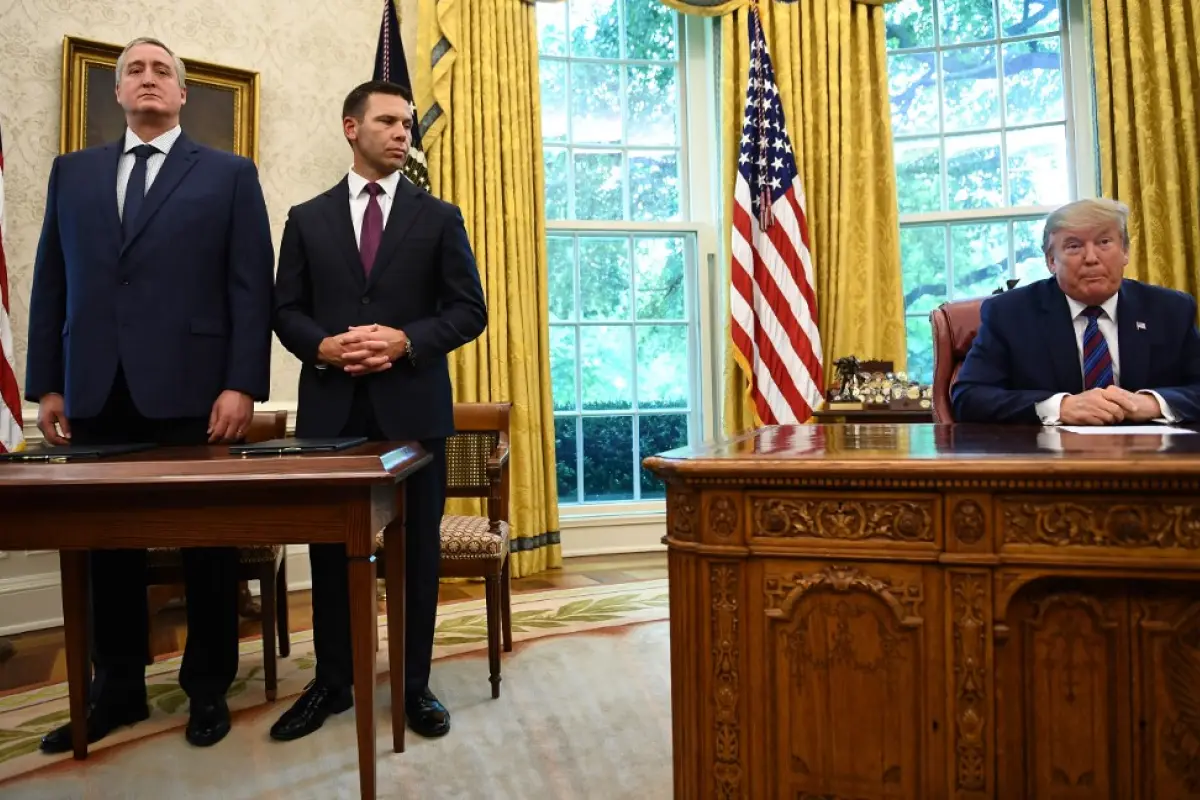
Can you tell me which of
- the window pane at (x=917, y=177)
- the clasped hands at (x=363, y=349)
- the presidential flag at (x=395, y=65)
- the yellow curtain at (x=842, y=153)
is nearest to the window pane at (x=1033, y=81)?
the window pane at (x=917, y=177)

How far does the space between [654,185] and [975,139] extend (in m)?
1.82

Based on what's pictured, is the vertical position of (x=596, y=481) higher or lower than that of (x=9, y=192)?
lower

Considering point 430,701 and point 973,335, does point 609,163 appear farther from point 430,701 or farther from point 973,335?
point 430,701

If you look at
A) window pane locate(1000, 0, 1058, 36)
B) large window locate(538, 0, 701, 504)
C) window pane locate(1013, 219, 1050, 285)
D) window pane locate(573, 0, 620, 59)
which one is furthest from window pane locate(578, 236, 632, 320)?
window pane locate(1000, 0, 1058, 36)

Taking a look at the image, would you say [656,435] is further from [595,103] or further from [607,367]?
[595,103]

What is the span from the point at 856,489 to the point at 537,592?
276 centimetres

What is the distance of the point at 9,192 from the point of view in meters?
3.52

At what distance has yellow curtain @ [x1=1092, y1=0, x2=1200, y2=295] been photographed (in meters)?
4.20

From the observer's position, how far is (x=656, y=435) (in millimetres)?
Answer: 5023

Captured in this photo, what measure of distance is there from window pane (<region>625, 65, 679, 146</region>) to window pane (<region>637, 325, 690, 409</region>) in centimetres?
112

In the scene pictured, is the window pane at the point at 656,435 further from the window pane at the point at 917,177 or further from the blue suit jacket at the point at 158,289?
the blue suit jacket at the point at 158,289

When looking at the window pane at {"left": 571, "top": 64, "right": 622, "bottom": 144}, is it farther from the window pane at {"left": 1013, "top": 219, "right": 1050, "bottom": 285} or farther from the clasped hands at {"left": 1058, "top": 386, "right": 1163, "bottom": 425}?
the clasped hands at {"left": 1058, "top": 386, "right": 1163, "bottom": 425}

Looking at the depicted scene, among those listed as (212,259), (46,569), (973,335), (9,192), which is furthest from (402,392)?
(9,192)

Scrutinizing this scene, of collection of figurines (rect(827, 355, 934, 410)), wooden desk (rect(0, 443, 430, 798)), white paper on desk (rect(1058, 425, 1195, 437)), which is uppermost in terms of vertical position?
collection of figurines (rect(827, 355, 934, 410))
